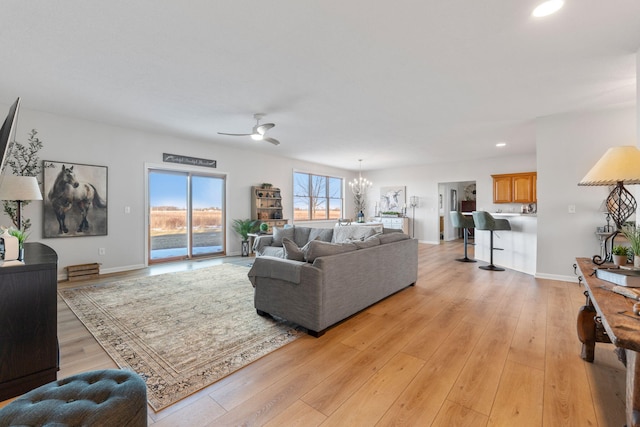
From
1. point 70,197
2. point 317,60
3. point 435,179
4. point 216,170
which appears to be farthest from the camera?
point 435,179

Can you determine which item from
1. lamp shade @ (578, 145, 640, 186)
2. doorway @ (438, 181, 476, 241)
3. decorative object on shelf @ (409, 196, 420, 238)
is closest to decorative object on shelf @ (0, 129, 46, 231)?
lamp shade @ (578, 145, 640, 186)

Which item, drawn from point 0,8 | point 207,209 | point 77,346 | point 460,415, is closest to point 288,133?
point 207,209

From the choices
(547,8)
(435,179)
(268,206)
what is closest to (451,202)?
(435,179)

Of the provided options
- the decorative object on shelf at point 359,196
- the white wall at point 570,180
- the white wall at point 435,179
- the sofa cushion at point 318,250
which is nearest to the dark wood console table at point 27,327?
the sofa cushion at point 318,250

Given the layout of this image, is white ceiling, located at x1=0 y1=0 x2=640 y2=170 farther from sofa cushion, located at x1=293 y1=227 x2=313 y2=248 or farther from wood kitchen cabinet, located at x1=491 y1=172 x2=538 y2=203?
wood kitchen cabinet, located at x1=491 y1=172 x2=538 y2=203

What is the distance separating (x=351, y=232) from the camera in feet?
15.9

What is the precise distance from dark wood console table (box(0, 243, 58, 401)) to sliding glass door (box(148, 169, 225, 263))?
4122 mm

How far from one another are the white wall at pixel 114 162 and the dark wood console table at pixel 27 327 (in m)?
3.54

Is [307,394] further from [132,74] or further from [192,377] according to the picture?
[132,74]

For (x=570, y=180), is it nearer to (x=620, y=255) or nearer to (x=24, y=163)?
(x=620, y=255)

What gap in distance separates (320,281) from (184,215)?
4.82m

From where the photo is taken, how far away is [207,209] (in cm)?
658

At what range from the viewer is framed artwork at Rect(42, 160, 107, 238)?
14.6ft

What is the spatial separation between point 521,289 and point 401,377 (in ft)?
10.3
